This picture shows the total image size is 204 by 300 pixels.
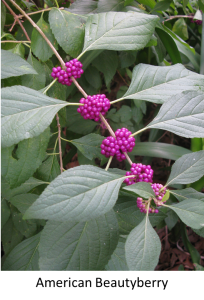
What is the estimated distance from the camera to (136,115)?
4.38ft

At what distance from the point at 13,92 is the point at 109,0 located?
0.66 m

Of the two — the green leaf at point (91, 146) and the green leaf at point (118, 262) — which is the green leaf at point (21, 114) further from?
the green leaf at point (118, 262)

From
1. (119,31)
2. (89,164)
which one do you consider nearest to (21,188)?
(89,164)

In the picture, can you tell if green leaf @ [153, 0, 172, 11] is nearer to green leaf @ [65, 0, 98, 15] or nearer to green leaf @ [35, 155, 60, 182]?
green leaf @ [65, 0, 98, 15]

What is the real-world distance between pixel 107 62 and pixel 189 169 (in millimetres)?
630

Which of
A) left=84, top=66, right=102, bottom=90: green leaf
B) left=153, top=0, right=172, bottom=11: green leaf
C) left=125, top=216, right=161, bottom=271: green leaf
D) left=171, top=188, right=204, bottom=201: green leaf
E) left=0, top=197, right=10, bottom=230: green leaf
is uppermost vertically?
left=153, top=0, right=172, bottom=11: green leaf

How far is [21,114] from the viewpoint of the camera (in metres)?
0.52

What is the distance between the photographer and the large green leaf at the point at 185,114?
1.85ft

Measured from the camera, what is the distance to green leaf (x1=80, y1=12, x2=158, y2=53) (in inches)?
26.8

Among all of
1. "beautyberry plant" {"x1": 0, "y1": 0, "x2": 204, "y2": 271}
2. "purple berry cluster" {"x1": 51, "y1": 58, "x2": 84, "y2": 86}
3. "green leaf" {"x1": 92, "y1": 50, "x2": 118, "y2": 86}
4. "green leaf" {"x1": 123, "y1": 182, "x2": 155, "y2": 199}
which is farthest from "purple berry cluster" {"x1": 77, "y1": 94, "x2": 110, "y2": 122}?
"green leaf" {"x1": 92, "y1": 50, "x2": 118, "y2": 86}

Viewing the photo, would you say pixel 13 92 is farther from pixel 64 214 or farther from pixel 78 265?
pixel 78 265

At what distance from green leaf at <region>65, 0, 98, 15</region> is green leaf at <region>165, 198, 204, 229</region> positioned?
86 centimetres

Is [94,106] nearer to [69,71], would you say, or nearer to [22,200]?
[69,71]
